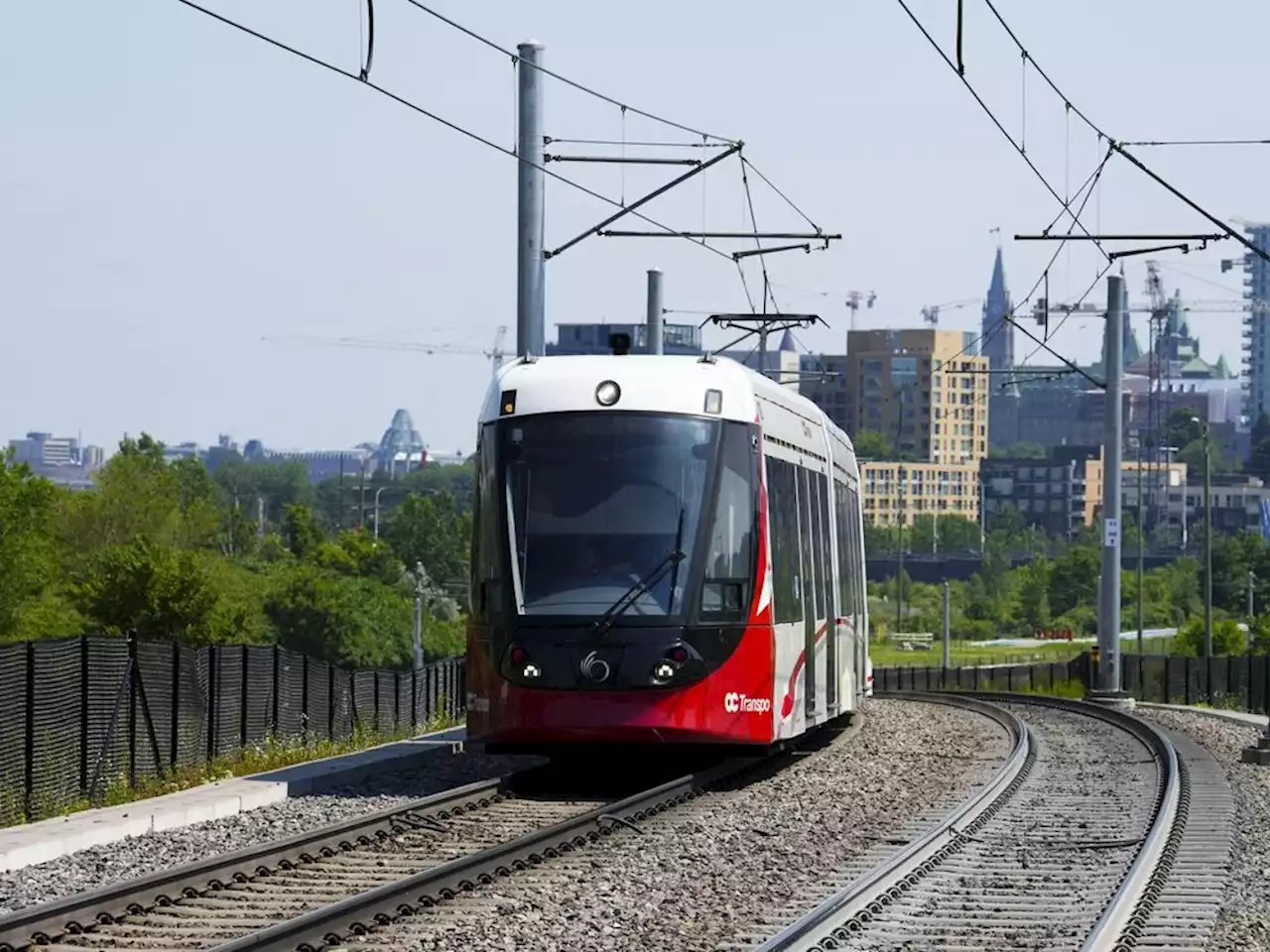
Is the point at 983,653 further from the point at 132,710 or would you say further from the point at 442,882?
the point at 442,882

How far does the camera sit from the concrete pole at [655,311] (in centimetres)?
3825

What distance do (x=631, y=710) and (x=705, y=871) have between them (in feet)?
14.0

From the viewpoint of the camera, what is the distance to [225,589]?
108 metres

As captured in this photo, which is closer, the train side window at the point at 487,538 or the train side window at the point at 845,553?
the train side window at the point at 487,538

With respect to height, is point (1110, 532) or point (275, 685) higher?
point (1110, 532)

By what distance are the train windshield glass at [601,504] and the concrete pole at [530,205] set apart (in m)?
7.35

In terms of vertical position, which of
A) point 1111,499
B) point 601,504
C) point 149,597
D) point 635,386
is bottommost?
point 149,597

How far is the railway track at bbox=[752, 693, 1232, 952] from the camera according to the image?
1177 centimetres

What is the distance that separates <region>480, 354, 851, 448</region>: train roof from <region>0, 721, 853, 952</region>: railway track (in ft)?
9.81

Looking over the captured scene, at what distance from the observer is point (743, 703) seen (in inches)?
747

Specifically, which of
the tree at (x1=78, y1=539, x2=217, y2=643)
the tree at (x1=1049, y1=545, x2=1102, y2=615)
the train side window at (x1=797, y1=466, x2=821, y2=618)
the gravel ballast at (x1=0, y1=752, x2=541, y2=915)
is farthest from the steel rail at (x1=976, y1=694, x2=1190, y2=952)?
the tree at (x1=1049, y1=545, x2=1102, y2=615)

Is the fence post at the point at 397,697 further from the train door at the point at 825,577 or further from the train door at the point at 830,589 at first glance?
the train door at the point at 825,577

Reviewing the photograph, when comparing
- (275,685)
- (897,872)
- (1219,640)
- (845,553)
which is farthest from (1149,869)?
(1219,640)

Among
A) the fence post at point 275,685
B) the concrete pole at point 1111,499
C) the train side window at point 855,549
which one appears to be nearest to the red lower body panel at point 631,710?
the fence post at point 275,685
